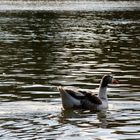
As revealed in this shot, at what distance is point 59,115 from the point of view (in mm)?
19656

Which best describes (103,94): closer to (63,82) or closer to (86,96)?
(86,96)

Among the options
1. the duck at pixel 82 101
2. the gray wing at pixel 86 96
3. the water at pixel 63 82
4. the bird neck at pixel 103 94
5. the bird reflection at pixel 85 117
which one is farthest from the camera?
the bird neck at pixel 103 94

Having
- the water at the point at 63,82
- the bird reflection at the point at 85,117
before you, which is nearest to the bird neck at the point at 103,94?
the water at the point at 63,82

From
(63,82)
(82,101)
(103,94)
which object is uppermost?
(63,82)

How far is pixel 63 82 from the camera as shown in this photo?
88.0 feet

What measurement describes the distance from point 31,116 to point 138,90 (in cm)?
727

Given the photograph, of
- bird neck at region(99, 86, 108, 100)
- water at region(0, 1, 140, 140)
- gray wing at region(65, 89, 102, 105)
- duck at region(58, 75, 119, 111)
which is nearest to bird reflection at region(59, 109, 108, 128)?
water at region(0, 1, 140, 140)

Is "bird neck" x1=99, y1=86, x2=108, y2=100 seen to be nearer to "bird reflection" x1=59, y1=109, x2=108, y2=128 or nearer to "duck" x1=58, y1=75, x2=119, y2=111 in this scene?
"duck" x1=58, y1=75, x2=119, y2=111

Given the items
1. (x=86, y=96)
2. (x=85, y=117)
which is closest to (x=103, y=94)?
(x=86, y=96)

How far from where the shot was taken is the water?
56.4ft

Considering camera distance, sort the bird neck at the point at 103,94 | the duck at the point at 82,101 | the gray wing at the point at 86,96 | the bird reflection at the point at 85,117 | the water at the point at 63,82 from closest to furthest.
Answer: the water at the point at 63,82 → the bird reflection at the point at 85,117 → the duck at the point at 82,101 → the gray wing at the point at 86,96 → the bird neck at the point at 103,94

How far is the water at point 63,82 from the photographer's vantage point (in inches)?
677

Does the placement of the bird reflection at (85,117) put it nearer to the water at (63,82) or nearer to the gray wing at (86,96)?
the water at (63,82)

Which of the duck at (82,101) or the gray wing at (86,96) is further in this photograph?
the gray wing at (86,96)
